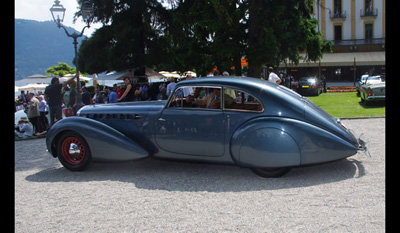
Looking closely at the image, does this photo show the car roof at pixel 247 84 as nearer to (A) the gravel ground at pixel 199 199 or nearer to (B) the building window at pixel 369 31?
(A) the gravel ground at pixel 199 199

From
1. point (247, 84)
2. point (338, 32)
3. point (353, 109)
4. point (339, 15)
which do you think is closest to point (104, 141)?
point (247, 84)

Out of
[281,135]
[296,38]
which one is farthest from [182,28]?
[281,135]

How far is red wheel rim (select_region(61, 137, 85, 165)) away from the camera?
249 inches

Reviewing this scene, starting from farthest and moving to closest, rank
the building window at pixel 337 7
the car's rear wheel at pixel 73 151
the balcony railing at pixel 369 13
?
1. the building window at pixel 337 7
2. the balcony railing at pixel 369 13
3. the car's rear wheel at pixel 73 151

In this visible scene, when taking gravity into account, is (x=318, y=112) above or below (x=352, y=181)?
above

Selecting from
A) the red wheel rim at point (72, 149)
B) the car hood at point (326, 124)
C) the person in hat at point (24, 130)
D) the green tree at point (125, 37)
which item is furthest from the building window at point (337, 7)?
the red wheel rim at point (72, 149)

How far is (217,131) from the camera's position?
5586 millimetres

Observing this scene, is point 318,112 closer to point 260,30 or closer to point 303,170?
point 303,170

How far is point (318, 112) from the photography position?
18.3 feet

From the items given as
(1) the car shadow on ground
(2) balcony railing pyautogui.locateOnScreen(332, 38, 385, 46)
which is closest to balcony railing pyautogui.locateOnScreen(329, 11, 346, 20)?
(2) balcony railing pyautogui.locateOnScreen(332, 38, 385, 46)

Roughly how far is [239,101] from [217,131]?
0.58 meters

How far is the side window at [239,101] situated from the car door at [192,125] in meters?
0.16

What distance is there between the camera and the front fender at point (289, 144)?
5.18 metres

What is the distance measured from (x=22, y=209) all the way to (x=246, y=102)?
3402 mm
